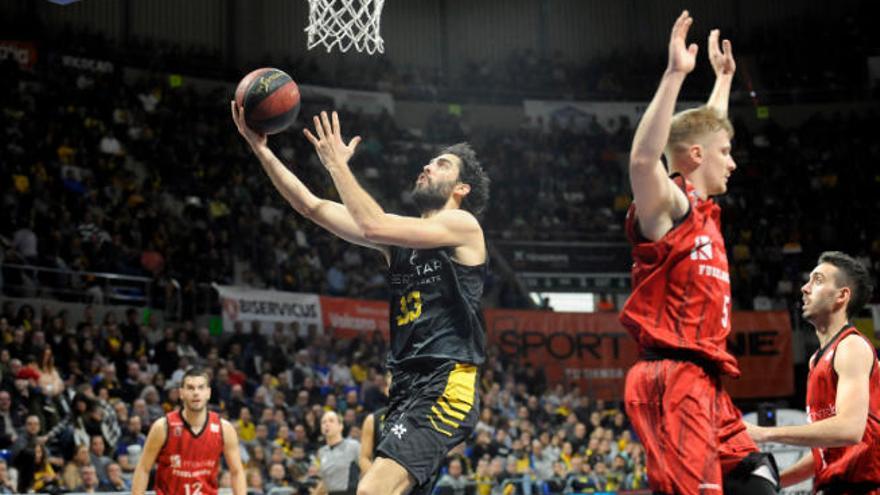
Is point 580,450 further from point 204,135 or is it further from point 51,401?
point 204,135

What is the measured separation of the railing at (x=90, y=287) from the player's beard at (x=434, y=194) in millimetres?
11630

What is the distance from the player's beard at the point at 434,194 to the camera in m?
5.38

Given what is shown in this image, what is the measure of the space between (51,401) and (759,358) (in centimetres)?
1404

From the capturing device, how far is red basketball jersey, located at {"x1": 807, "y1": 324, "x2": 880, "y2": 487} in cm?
A: 510

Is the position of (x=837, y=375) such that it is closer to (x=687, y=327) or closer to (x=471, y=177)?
(x=687, y=327)

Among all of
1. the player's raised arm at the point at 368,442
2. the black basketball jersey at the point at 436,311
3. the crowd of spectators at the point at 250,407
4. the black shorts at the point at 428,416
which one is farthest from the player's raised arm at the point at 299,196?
the crowd of spectators at the point at 250,407

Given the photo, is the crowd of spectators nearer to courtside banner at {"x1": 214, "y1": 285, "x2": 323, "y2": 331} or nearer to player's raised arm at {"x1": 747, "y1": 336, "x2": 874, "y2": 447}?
courtside banner at {"x1": 214, "y1": 285, "x2": 323, "y2": 331}

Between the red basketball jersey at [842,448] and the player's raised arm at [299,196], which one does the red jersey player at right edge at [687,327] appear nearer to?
the red basketball jersey at [842,448]

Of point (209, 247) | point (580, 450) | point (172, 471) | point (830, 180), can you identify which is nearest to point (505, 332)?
point (580, 450)

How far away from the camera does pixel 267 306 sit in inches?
714

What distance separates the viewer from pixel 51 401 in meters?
12.7

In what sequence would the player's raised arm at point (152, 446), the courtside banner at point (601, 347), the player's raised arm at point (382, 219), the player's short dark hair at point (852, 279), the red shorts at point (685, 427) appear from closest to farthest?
the red shorts at point (685, 427), the player's raised arm at point (382, 219), the player's short dark hair at point (852, 279), the player's raised arm at point (152, 446), the courtside banner at point (601, 347)

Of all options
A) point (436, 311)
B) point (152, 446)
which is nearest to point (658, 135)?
point (436, 311)

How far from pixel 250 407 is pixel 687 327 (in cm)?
1185
